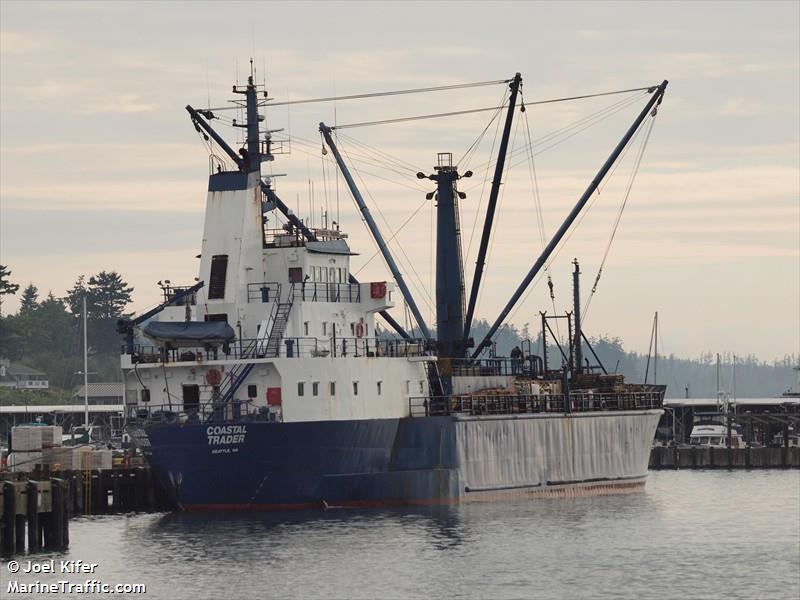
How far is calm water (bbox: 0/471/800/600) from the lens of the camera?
50000 mm

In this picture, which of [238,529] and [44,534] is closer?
[44,534]

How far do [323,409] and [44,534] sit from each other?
1284 cm

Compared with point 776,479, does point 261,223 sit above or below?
above

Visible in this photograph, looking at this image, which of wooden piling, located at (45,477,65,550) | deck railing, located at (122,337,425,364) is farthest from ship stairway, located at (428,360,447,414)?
wooden piling, located at (45,477,65,550)

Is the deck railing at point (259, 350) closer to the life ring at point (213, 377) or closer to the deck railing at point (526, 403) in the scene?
the life ring at point (213, 377)

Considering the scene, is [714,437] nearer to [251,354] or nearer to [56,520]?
[251,354]

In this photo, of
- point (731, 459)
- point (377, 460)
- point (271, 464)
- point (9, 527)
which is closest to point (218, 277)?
point (271, 464)

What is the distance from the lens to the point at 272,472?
2552 inches

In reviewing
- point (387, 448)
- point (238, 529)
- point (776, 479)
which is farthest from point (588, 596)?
point (776, 479)

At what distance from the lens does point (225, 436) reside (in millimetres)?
64062

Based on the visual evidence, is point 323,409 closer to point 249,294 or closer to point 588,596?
point 249,294

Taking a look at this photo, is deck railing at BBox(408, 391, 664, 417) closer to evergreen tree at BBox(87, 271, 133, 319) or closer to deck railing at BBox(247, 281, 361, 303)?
deck railing at BBox(247, 281, 361, 303)

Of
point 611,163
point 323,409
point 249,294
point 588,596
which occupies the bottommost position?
point 588,596

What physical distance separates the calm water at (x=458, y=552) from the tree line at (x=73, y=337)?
112m
